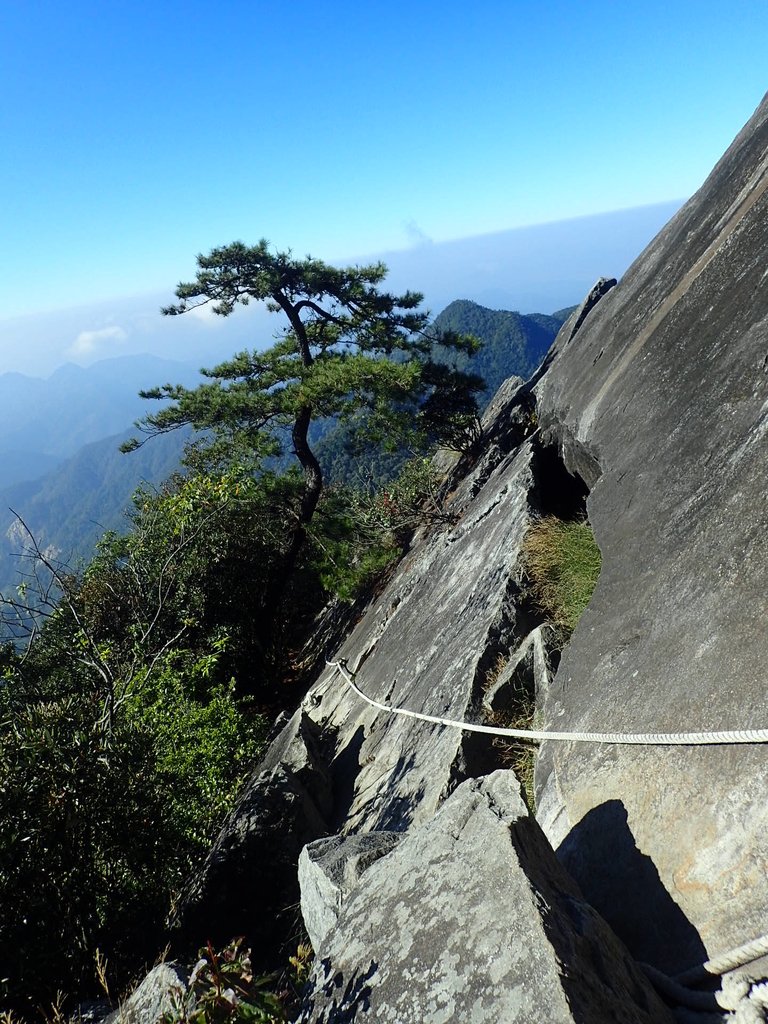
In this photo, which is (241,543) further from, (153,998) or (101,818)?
(153,998)

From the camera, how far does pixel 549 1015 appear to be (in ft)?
7.27

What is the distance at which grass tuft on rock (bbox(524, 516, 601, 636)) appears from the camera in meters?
5.96

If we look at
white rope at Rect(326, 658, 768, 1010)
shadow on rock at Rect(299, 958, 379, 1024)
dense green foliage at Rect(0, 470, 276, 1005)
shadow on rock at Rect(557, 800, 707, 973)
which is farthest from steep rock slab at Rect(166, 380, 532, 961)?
white rope at Rect(326, 658, 768, 1010)

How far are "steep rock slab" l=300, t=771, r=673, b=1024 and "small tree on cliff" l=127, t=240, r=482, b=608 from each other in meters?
10.4

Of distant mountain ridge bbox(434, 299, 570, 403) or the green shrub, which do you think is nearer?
the green shrub

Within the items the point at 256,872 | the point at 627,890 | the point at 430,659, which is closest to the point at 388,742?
the point at 430,659

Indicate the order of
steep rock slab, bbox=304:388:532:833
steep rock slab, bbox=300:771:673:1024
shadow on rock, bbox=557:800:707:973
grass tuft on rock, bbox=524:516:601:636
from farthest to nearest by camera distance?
grass tuft on rock, bbox=524:516:601:636 < steep rock slab, bbox=304:388:532:833 < shadow on rock, bbox=557:800:707:973 < steep rock slab, bbox=300:771:673:1024

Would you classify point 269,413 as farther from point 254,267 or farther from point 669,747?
point 669,747

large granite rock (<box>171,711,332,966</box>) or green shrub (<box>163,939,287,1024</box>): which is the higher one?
green shrub (<box>163,939,287,1024</box>)

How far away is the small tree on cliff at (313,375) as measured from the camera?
1345cm

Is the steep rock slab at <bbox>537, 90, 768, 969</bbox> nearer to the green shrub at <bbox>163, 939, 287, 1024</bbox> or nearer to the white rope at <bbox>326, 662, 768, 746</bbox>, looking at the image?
the white rope at <bbox>326, 662, 768, 746</bbox>

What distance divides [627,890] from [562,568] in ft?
11.4

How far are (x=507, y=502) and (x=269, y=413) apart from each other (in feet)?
24.8

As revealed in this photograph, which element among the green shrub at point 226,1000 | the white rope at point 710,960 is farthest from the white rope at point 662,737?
the green shrub at point 226,1000
